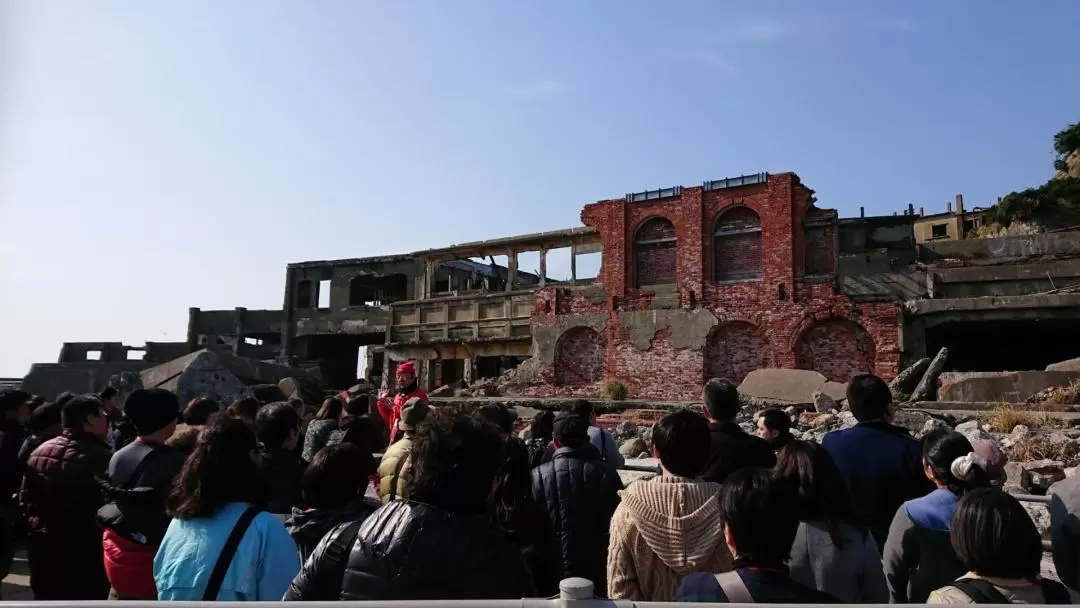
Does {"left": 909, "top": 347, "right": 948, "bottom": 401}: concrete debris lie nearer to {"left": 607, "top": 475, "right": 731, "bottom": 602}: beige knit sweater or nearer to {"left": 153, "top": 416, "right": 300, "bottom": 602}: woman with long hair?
{"left": 607, "top": 475, "right": 731, "bottom": 602}: beige knit sweater

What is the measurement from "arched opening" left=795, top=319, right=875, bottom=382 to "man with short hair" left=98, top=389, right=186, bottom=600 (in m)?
17.9

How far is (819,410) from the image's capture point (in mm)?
13859

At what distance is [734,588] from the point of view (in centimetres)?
204

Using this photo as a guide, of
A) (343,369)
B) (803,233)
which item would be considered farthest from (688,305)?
(343,369)

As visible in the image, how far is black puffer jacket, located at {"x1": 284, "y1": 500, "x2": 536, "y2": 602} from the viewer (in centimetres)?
207

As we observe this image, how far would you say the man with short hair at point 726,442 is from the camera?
10.9ft

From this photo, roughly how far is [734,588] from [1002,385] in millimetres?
13974

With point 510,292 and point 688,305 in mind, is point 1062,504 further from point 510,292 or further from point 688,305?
point 510,292

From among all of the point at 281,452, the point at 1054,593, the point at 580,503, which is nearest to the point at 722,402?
the point at 580,503

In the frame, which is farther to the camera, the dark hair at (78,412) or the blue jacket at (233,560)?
the dark hair at (78,412)

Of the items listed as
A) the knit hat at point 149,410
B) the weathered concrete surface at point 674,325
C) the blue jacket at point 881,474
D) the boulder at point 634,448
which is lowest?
the boulder at point 634,448

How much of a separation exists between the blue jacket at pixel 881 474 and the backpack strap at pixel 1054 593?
1.31 m

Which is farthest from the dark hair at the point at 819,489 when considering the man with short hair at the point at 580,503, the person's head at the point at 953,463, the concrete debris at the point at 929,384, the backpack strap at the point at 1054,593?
the concrete debris at the point at 929,384

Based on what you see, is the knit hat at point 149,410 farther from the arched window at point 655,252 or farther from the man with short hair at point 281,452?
the arched window at point 655,252
